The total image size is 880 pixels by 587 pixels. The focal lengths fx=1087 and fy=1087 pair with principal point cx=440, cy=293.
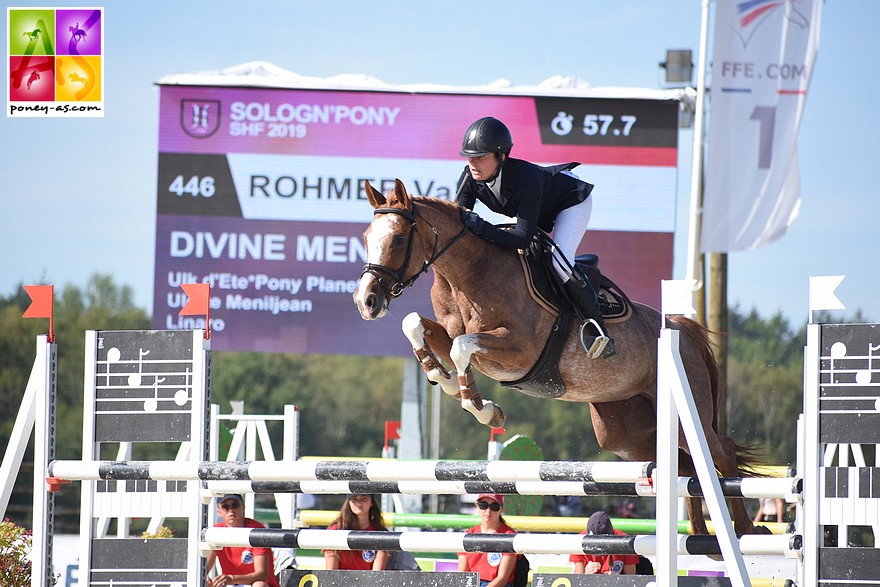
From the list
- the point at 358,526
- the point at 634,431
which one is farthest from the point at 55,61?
the point at 634,431

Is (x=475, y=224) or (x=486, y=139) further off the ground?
(x=486, y=139)

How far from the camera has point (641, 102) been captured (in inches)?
506

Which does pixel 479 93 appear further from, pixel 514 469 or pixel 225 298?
pixel 514 469

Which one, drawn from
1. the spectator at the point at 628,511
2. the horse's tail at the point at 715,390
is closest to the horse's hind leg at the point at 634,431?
the horse's tail at the point at 715,390

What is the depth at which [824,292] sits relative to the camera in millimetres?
3777

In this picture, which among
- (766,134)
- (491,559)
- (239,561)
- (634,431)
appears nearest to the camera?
(634,431)

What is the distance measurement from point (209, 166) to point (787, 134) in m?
6.58

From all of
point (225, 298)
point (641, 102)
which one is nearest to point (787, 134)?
point (641, 102)

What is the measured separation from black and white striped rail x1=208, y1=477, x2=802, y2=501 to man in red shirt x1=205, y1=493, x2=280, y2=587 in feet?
2.31

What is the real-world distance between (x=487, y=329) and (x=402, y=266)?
1.59 feet

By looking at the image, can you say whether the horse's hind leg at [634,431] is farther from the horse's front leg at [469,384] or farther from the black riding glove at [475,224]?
the black riding glove at [475,224]

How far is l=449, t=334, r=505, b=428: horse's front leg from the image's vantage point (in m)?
4.20

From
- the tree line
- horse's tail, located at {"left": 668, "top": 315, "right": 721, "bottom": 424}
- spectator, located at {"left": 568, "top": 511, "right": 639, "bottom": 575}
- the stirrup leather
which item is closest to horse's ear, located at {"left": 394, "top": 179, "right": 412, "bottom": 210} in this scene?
the stirrup leather

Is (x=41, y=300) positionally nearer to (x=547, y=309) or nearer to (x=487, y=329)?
(x=487, y=329)
